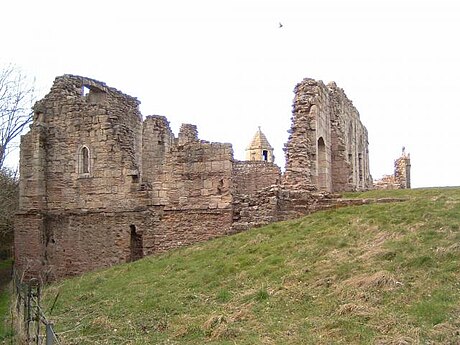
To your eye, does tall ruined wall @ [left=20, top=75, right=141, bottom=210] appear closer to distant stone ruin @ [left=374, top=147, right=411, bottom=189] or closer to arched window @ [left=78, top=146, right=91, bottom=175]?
arched window @ [left=78, top=146, right=91, bottom=175]

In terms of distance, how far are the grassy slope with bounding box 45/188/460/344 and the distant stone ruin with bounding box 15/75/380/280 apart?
3.27 meters

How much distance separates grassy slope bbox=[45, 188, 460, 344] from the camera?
8.82 meters

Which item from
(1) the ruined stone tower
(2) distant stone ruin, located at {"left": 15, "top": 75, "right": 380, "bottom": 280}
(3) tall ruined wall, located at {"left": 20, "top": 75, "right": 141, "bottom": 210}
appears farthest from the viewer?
(1) the ruined stone tower

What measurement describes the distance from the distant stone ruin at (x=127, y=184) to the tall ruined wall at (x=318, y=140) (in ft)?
0.12

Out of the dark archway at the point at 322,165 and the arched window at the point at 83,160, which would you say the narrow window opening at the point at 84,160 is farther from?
the dark archway at the point at 322,165

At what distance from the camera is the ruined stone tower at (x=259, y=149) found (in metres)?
48.8

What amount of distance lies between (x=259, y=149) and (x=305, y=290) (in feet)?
127

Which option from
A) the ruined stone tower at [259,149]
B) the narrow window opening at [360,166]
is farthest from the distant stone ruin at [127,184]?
the ruined stone tower at [259,149]

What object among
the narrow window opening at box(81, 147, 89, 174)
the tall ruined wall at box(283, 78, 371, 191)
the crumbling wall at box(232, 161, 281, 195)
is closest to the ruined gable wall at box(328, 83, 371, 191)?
the tall ruined wall at box(283, 78, 371, 191)

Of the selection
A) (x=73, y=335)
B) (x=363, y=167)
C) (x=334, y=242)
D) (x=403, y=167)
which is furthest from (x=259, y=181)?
(x=73, y=335)

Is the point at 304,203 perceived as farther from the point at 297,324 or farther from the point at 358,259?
the point at 297,324

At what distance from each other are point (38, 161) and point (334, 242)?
1290cm

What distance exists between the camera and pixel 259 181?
2877 cm

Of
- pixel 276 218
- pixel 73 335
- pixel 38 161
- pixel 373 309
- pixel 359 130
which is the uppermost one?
pixel 359 130
